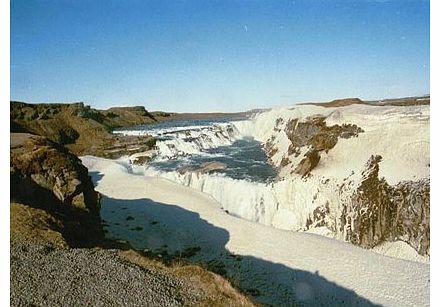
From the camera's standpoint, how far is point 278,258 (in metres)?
18.5

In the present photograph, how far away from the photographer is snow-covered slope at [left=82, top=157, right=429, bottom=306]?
50.7 feet

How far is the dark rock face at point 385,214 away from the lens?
1944 centimetres

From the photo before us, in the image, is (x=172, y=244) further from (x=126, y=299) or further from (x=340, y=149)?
(x=340, y=149)

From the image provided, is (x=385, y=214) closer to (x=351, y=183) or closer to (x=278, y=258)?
(x=351, y=183)

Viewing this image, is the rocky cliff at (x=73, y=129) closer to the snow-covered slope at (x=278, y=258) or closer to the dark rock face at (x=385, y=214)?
the snow-covered slope at (x=278, y=258)

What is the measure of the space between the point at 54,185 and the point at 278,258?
1119cm

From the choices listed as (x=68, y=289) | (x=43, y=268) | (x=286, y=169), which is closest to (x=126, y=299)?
(x=68, y=289)

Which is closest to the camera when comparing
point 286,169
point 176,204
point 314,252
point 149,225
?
point 314,252

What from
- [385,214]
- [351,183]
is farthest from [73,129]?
[385,214]

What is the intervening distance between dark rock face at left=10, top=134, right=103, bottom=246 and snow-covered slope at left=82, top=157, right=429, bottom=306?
5356mm

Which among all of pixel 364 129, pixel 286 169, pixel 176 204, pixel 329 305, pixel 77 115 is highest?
pixel 77 115

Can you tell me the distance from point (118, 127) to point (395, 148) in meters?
73.9

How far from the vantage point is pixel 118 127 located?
8850cm

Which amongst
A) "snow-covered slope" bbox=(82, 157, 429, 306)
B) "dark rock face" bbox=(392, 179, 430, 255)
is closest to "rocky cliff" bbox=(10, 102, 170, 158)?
"snow-covered slope" bbox=(82, 157, 429, 306)
